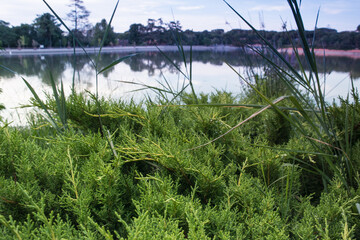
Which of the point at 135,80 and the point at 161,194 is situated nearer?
the point at 161,194

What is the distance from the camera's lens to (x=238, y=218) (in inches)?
34.2

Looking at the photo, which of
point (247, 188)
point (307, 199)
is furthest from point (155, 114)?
point (307, 199)

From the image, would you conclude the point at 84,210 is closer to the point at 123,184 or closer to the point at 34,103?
the point at 123,184

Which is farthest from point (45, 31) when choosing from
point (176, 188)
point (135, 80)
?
point (176, 188)

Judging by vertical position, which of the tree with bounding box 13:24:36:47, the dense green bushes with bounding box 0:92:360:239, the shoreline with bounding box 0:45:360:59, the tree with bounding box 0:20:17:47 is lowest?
the dense green bushes with bounding box 0:92:360:239

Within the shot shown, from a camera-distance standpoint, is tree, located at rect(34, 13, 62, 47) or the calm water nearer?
the calm water

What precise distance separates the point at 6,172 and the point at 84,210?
53cm

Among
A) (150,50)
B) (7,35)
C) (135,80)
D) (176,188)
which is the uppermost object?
(7,35)

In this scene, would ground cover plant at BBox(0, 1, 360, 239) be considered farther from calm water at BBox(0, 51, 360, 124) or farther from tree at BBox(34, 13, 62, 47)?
tree at BBox(34, 13, 62, 47)

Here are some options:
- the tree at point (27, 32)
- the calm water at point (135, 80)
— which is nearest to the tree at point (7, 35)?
the tree at point (27, 32)

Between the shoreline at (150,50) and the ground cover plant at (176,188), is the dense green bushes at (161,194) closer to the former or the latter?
the ground cover plant at (176,188)

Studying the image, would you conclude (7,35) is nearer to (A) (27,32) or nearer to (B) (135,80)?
(A) (27,32)

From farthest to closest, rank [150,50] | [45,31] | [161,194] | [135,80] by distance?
[45,31] → [150,50] → [135,80] → [161,194]

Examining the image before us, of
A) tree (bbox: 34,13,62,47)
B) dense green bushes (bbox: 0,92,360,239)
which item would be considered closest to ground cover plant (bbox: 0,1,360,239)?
dense green bushes (bbox: 0,92,360,239)
